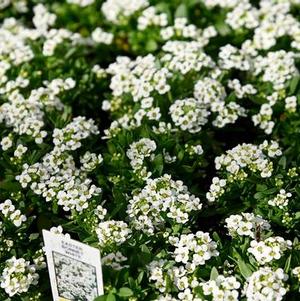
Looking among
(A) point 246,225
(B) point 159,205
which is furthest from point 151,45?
(A) point 246,225

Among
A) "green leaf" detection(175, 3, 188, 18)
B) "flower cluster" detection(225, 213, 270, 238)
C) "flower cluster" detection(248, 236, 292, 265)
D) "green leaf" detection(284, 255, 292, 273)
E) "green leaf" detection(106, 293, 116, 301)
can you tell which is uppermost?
"green leaf" detection(175, 3, 188, 18)

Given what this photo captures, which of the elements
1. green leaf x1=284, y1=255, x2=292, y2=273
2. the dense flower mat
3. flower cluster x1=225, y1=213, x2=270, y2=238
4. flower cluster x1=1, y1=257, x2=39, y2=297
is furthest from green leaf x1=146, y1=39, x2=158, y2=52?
green leaf x1=284, y1=255, x2=292, y2=273

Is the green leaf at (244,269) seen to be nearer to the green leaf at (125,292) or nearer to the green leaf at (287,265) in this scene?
the green leaf at (287,265)

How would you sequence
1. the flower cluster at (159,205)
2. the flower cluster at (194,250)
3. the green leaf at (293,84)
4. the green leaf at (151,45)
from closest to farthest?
the flower cluster at (194,250)
the flower cluster at (159,205)
the green leaf at (293,84)
the green leaf at (151,45)

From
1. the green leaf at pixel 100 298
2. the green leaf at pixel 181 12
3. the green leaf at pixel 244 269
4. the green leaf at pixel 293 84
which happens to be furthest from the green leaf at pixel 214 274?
the green leaf at pixel 181 12

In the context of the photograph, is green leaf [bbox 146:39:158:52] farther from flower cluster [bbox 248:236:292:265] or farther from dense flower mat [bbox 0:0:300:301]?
flower cluster [bbox 248:236:292:265]

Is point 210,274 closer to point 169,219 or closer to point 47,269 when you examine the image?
point 169,219

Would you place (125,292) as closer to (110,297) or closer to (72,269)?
(110,297)
